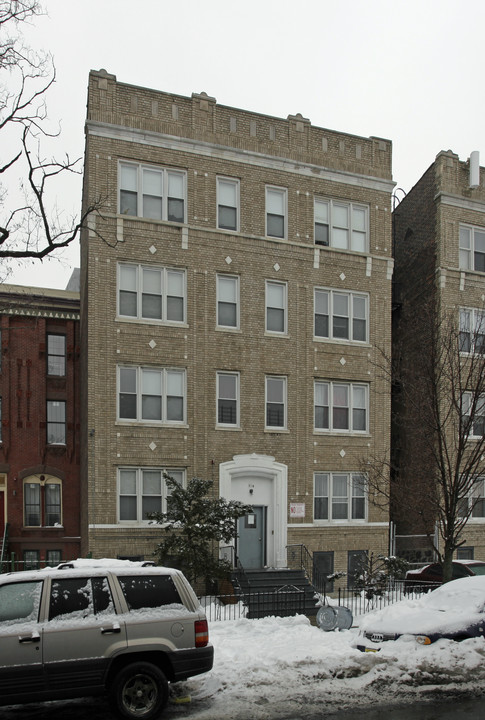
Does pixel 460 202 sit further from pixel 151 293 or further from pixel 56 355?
pixel 56 355

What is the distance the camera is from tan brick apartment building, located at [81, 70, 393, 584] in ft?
70.5

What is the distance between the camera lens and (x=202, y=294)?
22531 millimetres

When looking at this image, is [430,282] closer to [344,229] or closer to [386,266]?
[386,266]

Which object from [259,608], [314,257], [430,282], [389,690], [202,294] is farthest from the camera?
[430,282]

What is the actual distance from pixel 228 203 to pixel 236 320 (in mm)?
3909

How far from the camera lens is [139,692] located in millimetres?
8867

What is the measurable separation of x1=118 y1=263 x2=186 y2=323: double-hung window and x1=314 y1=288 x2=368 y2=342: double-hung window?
4.87 m

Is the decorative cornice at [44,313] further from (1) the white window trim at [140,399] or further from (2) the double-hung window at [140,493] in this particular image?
(2) the double-hung window at [140,493]

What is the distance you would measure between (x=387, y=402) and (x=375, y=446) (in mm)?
1616

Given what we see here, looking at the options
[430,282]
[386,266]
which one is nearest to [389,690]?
[386,266]

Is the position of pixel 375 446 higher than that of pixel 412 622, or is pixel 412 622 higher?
pixel 375 446

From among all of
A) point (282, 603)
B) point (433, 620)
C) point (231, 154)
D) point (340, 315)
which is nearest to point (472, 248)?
point (340, 315)

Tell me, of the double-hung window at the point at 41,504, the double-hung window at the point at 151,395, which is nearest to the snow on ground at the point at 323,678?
the double-hung window at the point at 151,395

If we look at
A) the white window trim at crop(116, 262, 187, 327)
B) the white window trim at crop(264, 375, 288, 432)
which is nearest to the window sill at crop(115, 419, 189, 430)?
the white window trim at crop(264, 375, 288, 432)
